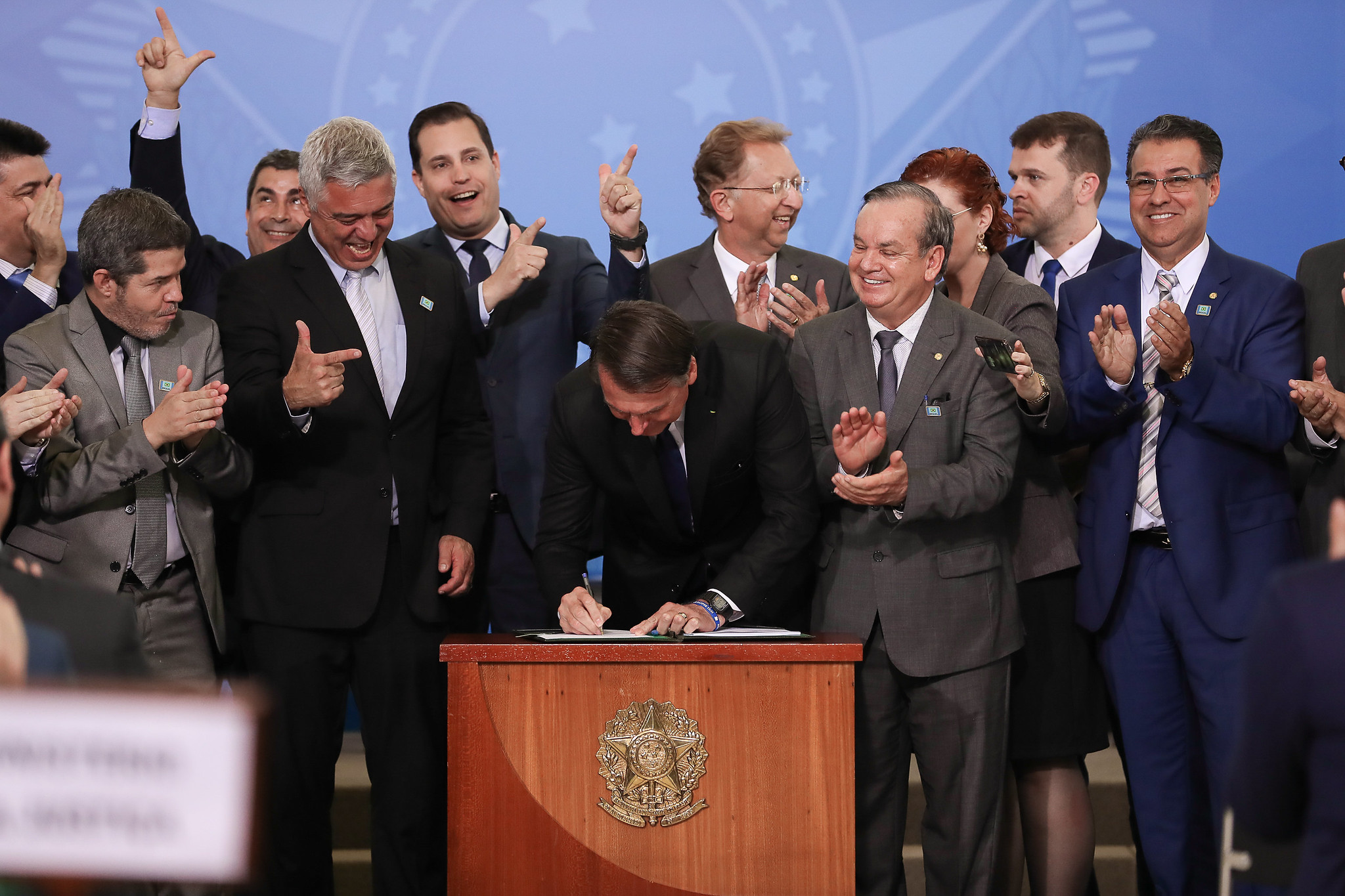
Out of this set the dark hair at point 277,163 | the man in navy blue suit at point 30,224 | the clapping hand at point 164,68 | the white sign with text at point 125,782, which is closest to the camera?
the white sign with text at point 125,782

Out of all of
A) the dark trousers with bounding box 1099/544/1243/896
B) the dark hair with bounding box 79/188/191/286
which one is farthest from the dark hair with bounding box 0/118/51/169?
the dark trousers with bounding box 1099/544/1243/896

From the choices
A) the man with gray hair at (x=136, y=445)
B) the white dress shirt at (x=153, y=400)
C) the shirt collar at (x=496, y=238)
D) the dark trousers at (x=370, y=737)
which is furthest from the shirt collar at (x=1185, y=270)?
the white dress shirt at (x=153, y=400)

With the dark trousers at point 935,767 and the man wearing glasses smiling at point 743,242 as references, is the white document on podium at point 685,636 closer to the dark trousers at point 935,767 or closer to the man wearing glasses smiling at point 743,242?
the dark trousers at point 935,767

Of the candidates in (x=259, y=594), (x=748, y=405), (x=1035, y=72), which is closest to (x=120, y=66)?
(x=259, y=594)

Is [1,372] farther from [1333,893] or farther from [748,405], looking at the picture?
[1333,893]

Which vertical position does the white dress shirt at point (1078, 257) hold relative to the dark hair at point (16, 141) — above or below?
below

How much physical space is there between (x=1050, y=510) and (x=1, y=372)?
2.54 metres

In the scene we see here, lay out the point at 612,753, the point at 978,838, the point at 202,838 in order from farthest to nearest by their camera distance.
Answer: the point at 978,838, the point at 612,753, the point at 202,838

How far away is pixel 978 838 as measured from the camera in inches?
113

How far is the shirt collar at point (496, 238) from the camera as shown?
12.0ft

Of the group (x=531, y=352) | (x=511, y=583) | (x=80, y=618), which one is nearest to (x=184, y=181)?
(x=531, y=352)

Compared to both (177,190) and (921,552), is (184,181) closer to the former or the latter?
(177,190)

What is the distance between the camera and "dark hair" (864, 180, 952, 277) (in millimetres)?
2963

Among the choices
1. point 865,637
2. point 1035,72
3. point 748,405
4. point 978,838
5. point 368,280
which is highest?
point 1035,72
